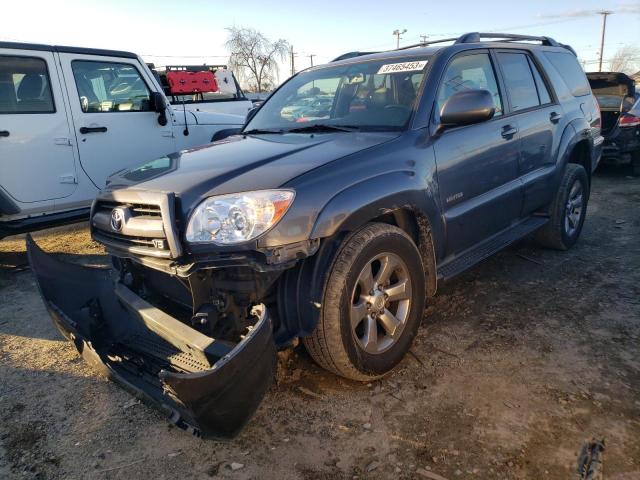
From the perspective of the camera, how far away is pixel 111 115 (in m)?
5.45

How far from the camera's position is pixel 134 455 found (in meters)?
2.32

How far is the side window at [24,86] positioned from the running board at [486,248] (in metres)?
4.32

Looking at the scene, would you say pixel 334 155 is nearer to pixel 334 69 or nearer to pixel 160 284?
pixel 160 284

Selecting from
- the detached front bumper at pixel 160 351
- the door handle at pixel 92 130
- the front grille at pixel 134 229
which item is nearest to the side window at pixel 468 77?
the front grille at pixel 134 229

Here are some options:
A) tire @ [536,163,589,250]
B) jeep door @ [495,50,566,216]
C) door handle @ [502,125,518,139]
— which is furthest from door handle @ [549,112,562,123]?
door handle @ [502,125,518,139]

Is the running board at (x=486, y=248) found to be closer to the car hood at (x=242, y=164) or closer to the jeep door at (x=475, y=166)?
the jeep door at (x=475, y=166)

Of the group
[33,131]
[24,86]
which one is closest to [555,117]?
[33,131]

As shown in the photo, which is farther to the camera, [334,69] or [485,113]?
[334,69]

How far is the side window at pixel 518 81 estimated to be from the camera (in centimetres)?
388

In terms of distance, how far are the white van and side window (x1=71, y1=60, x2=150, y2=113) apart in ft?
0.04

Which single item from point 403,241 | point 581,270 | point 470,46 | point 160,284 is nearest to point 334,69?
point 470,46

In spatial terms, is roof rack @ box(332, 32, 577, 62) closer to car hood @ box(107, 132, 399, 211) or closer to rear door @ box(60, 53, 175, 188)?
car hood @ box(107, 132, 399, 211)

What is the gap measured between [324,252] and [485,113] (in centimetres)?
142

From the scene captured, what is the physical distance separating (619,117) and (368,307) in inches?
A: 316
